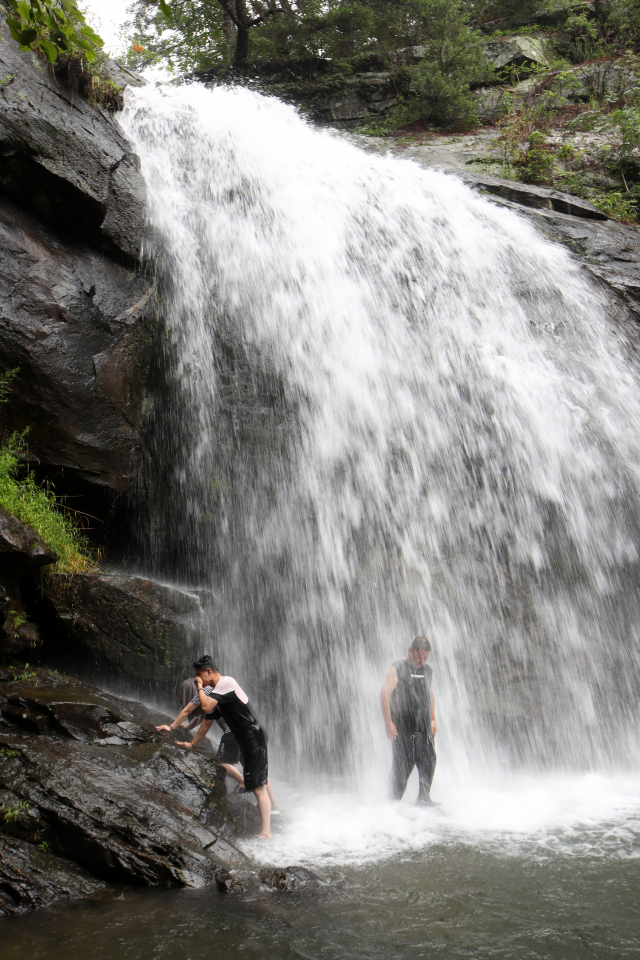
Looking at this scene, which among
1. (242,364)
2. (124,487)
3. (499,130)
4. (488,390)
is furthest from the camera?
(499,130)

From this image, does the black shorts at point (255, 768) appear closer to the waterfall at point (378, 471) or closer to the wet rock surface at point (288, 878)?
the wet rock surface at point (288, 878)

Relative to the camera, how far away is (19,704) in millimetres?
5492

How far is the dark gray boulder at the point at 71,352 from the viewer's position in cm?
721

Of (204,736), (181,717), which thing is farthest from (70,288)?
(204,736)

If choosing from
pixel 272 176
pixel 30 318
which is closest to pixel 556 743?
pixel 30 318

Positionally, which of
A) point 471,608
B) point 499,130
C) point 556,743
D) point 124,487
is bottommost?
point 556,743

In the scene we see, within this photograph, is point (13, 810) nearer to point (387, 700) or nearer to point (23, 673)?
point (23, 673)

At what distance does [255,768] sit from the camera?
559 cm

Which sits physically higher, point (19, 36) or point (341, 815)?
point (19, 36)

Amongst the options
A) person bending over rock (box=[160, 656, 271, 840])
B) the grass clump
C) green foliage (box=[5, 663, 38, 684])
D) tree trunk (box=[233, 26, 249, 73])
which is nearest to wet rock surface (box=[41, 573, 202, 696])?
the grass clump

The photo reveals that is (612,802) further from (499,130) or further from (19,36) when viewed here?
(499,130)

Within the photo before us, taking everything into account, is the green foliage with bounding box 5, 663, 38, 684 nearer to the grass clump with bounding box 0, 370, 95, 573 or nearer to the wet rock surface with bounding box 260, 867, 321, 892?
the grass clump with bounding box 0, 370, 95, 573

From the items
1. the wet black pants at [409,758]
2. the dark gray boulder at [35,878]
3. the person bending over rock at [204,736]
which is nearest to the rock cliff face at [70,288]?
the person bending over rock at [204,736]

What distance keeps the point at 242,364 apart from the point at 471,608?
4.71 metres
